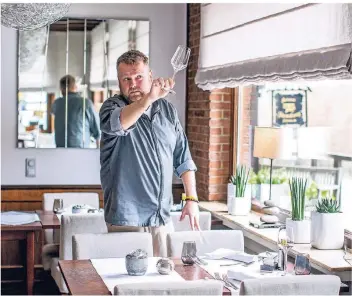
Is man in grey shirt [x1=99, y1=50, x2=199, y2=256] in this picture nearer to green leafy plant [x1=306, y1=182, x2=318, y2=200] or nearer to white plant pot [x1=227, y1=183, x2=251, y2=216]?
green leafy plant [x1=306, y1=182, x2=318, y2=200]

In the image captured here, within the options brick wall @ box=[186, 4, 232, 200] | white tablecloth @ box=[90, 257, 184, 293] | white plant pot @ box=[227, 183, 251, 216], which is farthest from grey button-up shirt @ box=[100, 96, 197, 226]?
brick wall @ box=[186, 4, 232, 200]

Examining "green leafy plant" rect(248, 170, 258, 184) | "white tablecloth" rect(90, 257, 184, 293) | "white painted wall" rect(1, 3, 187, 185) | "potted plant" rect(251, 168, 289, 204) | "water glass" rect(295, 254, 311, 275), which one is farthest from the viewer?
"white painted wall" rect(1, 3, 187, 185)

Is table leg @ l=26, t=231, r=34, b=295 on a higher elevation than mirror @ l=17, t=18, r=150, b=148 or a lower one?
lower

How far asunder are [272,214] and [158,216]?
143cm

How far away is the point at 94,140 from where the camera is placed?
6.48m

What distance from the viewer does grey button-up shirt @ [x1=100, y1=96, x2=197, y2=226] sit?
12.6 ft

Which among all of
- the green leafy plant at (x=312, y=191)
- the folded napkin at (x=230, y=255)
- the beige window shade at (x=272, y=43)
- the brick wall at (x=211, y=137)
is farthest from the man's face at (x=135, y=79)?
the brick wall at (x=211, y=137)

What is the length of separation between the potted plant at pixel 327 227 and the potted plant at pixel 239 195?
4.49 ft

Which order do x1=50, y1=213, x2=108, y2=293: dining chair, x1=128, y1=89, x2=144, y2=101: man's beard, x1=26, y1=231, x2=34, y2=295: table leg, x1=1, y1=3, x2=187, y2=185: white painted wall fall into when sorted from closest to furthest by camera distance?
x1=128, y1=89, x2=144, y2=101: man's beard, x1=50, y1=213, x2=108, y2=293: dining chair, x1=26, y1=231, x2=34, y2=295: table leg, x1=1, y1=3, x2=187, y2=185: white painted wall

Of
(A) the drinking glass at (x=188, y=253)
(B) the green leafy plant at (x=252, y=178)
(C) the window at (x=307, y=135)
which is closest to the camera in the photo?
(A) the drinking glass at (x=188, y=253)

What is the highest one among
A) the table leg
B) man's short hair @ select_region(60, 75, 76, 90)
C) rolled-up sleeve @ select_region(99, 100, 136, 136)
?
man's short hair @ select_region(60, 75, 76, 90)

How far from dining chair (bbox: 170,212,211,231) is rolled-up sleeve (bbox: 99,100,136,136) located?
1.15 meters

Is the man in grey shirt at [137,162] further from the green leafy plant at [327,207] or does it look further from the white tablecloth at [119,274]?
the green leafy plant at [327,207]

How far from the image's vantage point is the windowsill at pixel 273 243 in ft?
12.0
